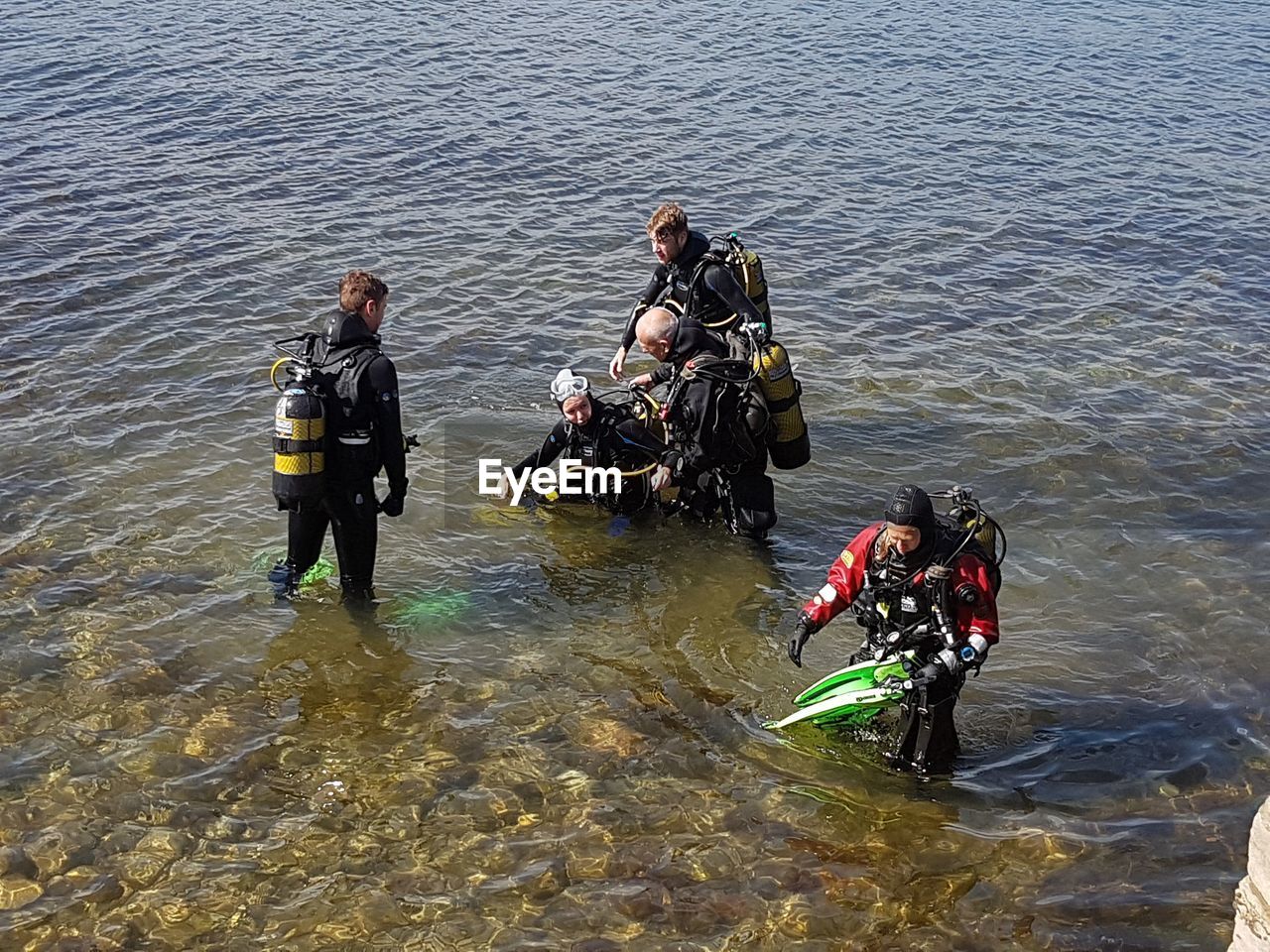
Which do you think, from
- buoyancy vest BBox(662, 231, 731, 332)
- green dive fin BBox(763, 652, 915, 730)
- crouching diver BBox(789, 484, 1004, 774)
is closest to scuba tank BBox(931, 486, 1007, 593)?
crouching diver BBox(789, 484, 1004, 774)

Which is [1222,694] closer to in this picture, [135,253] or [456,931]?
[456,931]

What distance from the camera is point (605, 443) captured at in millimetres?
9000

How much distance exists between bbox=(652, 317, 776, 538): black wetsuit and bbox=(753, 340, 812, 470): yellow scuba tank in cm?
10

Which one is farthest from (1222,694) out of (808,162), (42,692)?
(808,162)

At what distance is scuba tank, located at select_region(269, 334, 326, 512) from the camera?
7.13 meters

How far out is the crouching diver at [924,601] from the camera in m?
6.27

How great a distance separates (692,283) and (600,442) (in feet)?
4.62

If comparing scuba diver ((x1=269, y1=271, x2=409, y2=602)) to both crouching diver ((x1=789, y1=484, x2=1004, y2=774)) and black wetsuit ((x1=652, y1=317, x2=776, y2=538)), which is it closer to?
black wetsuit ((x1=652, y1=317, x2=776, y2=538))

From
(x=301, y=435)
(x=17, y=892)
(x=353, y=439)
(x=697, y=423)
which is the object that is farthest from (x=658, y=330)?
(x=17, y=892)

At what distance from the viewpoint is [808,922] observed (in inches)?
229

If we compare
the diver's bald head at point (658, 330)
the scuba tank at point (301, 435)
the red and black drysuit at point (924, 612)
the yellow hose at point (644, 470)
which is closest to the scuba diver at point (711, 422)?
the diver's bald head at point (658, 330)

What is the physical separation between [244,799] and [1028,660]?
4983 mm

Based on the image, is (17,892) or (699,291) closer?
(17,892)

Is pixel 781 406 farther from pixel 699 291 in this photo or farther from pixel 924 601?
pixel 924 601
